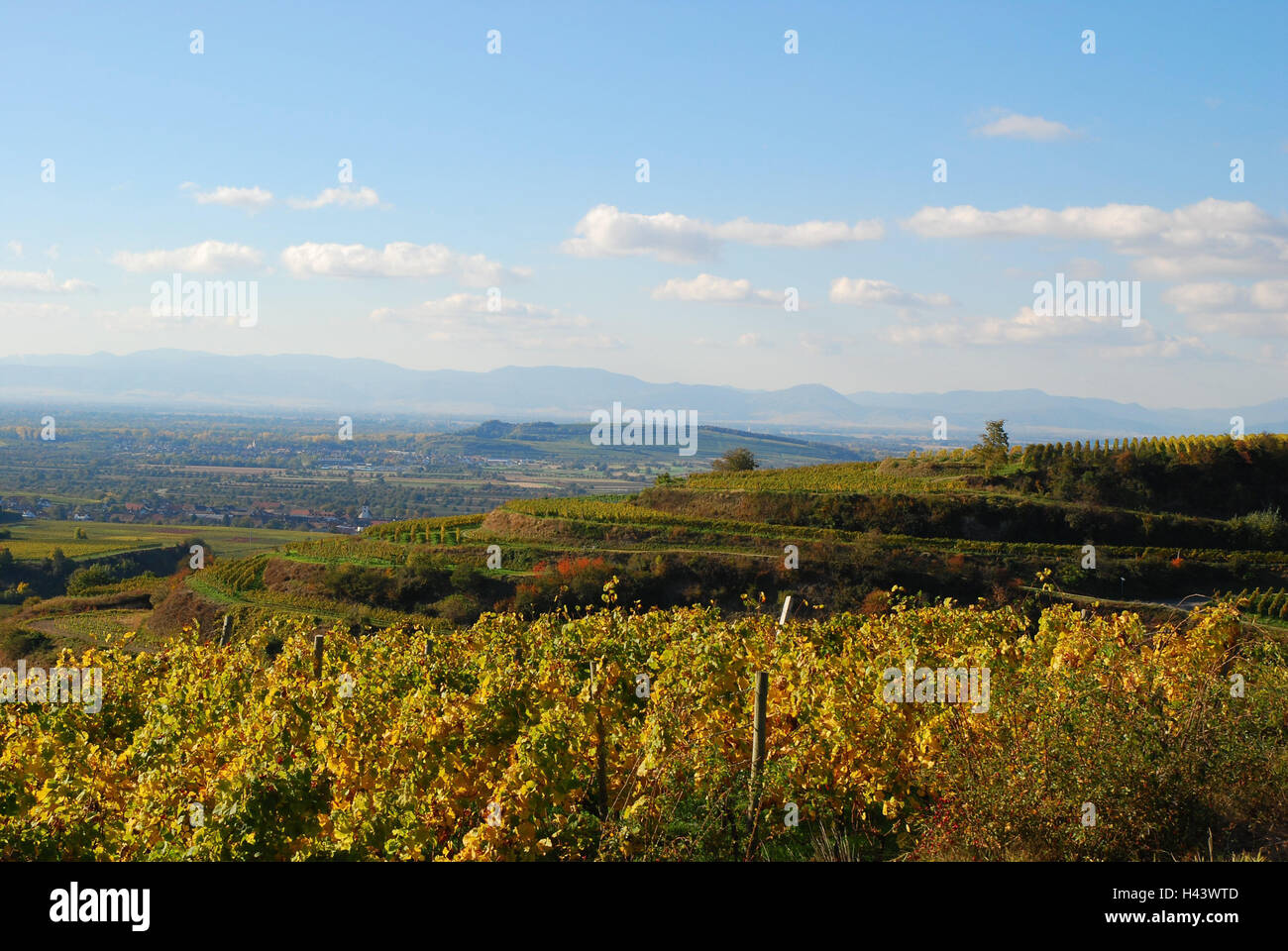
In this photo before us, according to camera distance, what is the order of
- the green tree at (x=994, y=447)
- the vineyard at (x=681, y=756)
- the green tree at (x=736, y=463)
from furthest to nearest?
1. the green tree at (x=736, y=463)
2. the green tree at (x=994, y=447)
3. the vineyard at (x=681, y=756)

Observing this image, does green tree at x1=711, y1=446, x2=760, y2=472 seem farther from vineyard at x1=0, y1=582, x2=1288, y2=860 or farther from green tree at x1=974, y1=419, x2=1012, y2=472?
vineyard at x1=0, y1=582, x2=1288, y2=860

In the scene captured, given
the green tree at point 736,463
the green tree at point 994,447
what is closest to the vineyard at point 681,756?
the green tree at point 994,447

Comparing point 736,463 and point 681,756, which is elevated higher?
point 736,463

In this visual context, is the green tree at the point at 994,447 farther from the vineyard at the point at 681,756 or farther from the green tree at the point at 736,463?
the vineyard at the point at 681,756

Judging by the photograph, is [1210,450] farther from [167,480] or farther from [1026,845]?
[167,480]

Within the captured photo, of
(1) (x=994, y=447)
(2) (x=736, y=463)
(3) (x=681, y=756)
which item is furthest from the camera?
(2) (x=736, y=463)

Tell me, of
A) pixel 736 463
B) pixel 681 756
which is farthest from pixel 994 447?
pixel 681 756

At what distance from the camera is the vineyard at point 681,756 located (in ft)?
19.7

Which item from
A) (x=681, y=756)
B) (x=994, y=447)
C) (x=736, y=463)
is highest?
(x=994, y=447)

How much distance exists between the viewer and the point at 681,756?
6.87 meters

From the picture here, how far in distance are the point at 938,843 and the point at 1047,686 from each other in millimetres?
1658

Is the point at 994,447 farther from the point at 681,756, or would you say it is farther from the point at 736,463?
the point at 681,756

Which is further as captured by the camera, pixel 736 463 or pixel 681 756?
pixel 736 463

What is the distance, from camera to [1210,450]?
36.6m
